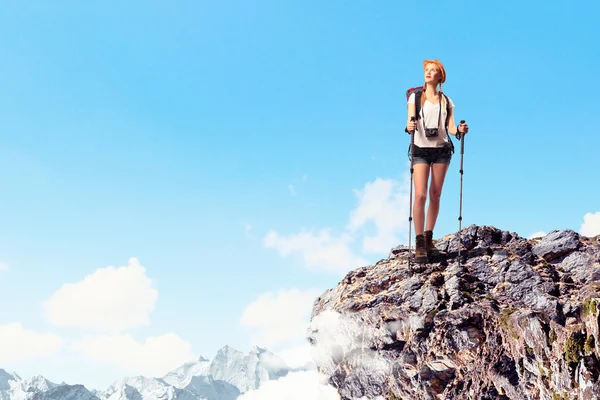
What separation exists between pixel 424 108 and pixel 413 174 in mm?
1697

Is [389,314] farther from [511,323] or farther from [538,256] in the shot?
[538,256]

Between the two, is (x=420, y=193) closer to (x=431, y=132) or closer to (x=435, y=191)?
(x=435, y=191)

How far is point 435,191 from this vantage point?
13945mm

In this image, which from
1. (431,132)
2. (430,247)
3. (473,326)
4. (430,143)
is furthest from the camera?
(430,247)

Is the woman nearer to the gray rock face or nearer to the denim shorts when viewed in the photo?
the denim shorts

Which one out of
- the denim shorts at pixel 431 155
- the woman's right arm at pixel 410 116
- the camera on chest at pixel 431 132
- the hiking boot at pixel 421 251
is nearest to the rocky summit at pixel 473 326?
the hiking boot at pixel 421 251

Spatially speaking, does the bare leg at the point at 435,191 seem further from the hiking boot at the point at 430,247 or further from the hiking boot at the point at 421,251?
the hiking boot at the point at 421,251

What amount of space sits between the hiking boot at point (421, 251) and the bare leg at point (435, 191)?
0.43 meters

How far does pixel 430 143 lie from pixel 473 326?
466 cm

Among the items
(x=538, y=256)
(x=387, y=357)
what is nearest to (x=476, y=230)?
(x=538, y=256)

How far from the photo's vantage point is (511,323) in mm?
11312

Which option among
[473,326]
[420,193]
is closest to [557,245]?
[420,193]

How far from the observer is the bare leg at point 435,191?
13805 millimetres

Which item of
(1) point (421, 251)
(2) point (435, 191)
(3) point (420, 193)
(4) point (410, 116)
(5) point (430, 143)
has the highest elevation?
(4) point (410, 116)
